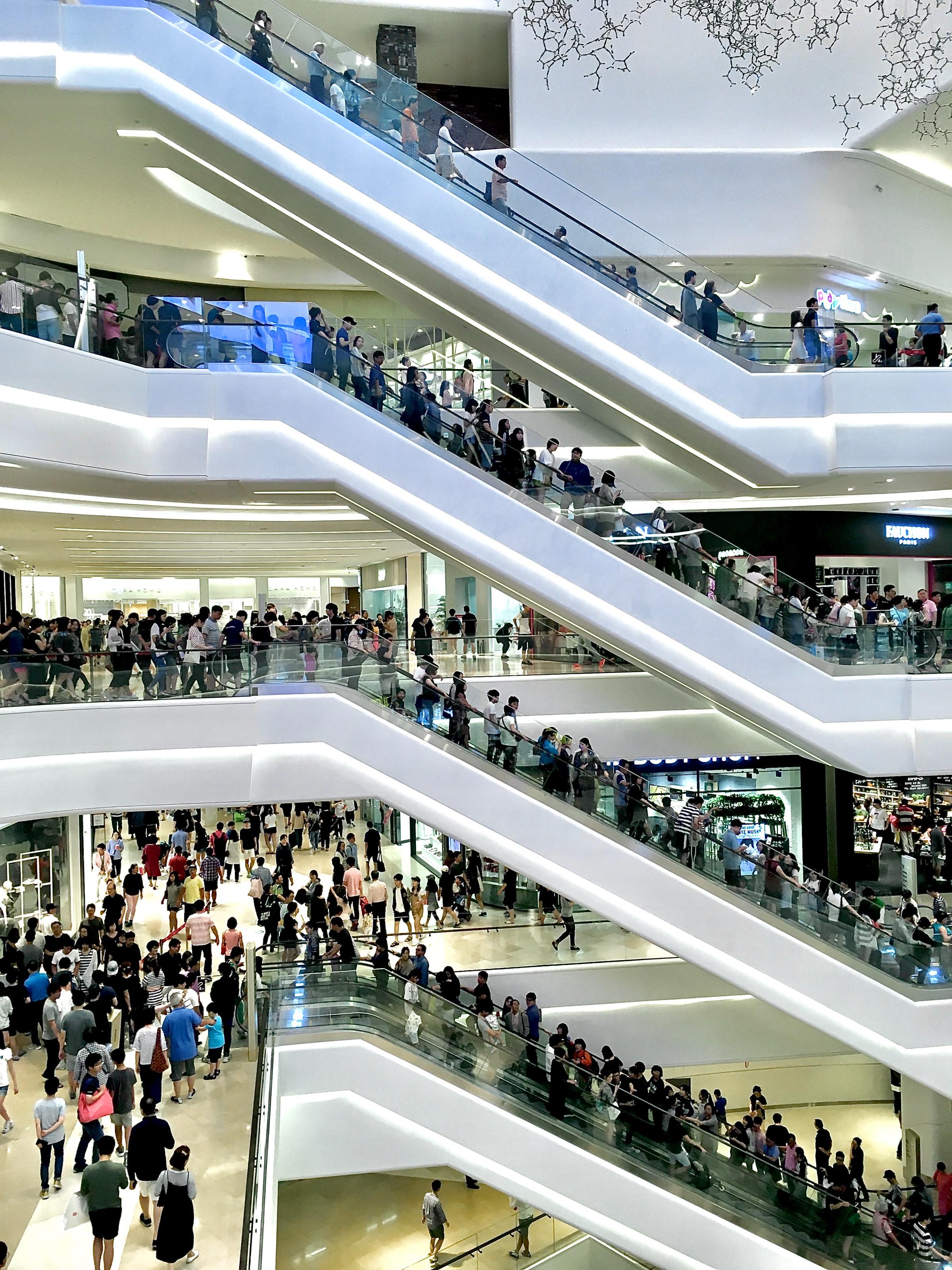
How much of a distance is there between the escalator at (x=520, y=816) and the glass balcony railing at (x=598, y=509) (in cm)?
276

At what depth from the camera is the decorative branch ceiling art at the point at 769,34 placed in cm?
1683

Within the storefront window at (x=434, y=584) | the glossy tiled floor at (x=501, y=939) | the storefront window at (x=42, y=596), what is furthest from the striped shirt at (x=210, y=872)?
the storefront window at (x=42, y=596)

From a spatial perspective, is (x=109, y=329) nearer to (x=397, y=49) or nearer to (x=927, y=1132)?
(x=397, y=49)

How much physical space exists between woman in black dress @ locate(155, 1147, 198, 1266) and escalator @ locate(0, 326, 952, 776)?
6.78 meters

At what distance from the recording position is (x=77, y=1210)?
262 inches

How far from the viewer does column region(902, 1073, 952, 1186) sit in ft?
50.6

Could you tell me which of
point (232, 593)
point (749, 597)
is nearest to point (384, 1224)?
point (749, 597)

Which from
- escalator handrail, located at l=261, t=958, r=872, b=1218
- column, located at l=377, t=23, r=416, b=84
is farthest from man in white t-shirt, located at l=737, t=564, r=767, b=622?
column, located at l=377, t=23, r=416, b=84

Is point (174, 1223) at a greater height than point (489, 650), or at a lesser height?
lesser

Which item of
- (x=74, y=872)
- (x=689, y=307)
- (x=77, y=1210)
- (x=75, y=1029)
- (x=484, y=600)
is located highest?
(x=689, y=307)

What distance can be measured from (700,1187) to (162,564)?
1954 cm

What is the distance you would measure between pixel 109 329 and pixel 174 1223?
8524 mm

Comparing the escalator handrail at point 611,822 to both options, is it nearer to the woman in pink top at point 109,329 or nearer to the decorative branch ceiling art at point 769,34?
the woman in pink top at point 109,329

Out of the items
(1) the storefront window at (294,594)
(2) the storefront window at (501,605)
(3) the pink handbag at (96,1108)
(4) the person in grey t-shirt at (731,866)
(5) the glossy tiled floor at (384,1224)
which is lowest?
(5) the glossy tiled floor at (384,1224)
